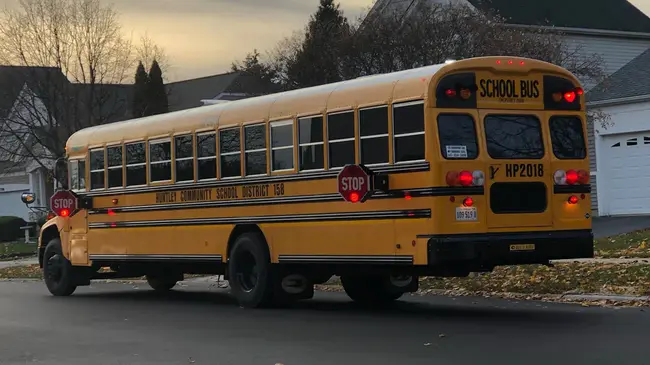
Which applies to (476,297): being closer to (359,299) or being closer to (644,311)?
(359,299)

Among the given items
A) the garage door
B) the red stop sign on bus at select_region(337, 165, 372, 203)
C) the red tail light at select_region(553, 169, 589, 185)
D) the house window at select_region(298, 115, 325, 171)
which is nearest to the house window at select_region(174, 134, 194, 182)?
the house window at select_region(298, 115, 325, 171)

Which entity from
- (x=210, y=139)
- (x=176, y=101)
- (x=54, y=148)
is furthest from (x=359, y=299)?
(x=176, y=101)

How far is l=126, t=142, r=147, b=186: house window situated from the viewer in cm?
1772

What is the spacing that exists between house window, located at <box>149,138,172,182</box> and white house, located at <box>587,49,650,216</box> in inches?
632

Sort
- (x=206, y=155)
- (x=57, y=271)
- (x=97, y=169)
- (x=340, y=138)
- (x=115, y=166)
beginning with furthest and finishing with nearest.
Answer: (x=57, y=271)
(x=97, y=169)
(x=115, y=166)
(x=206, y=155)
(x=340, y=138)

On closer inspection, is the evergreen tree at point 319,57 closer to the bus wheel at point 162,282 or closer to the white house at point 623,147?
the white house at point 623,147

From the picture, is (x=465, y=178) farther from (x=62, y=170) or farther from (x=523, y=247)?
(x=62, y=170)

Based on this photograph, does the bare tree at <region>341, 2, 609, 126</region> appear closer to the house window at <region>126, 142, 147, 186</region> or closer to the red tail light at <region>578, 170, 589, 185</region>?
the house window at <region>126, 142, 147, 186</region>

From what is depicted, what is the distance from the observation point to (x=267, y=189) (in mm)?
15227

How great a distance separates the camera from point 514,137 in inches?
520

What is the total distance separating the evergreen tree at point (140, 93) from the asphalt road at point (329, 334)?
1065 inches

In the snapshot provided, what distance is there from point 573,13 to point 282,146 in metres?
25.9

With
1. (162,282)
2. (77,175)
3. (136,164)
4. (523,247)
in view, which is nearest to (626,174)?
(162,282)

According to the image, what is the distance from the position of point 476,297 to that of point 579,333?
519cm
